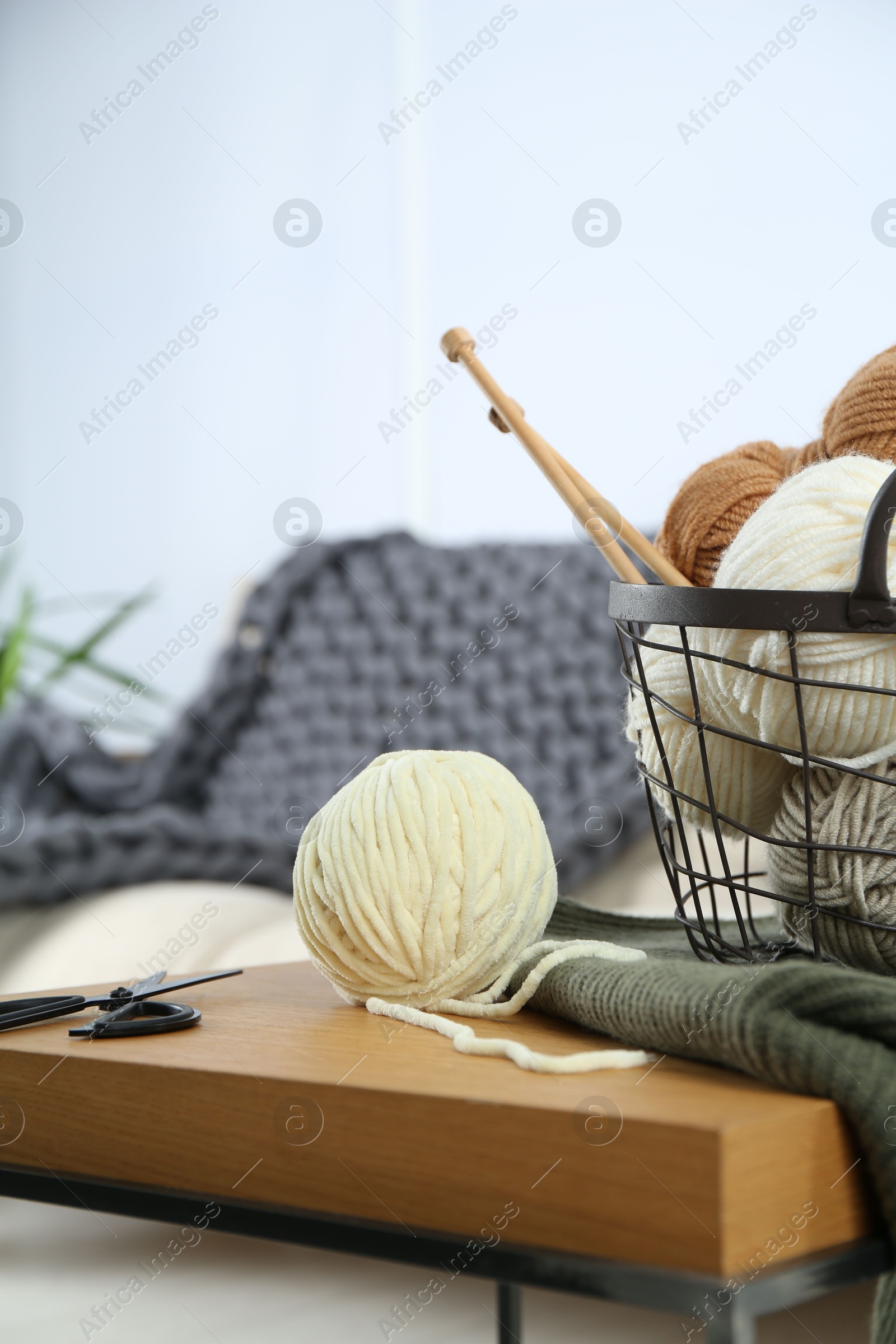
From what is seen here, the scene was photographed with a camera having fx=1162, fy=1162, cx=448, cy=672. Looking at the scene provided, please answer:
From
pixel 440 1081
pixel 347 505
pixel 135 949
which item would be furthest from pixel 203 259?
pixel 440 1081

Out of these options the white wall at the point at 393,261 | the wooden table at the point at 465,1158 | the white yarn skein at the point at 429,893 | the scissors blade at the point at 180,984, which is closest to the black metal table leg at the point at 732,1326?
the wooden table at the point at 465,1158

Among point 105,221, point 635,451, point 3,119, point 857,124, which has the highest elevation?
point 3,119

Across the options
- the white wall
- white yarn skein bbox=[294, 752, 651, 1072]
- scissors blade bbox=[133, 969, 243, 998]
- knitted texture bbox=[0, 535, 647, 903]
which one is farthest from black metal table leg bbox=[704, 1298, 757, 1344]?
the white wall

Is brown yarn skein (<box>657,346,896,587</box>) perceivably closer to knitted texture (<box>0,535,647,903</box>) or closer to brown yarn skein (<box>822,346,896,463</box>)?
brown yarn skein (<box>822,346,896,463</box>)

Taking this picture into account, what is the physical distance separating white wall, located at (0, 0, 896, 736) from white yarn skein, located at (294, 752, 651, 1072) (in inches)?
38.7

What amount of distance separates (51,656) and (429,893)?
1.65m

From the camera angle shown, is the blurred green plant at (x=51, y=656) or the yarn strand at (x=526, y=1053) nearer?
the yarn strand at (x=526, y=1053)

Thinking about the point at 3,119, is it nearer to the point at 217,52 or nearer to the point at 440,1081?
the point at 217,52

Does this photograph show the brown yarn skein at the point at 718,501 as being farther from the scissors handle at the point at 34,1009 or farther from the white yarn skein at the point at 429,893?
the scissors handle at the point at 34,1009

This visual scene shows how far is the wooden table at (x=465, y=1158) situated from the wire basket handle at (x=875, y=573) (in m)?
0.14

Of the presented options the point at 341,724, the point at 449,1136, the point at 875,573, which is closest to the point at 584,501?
the point at 875,573

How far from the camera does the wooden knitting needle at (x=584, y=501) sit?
422 millimetres

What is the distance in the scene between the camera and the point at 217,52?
2.02m

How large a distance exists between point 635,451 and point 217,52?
45.7 inches
